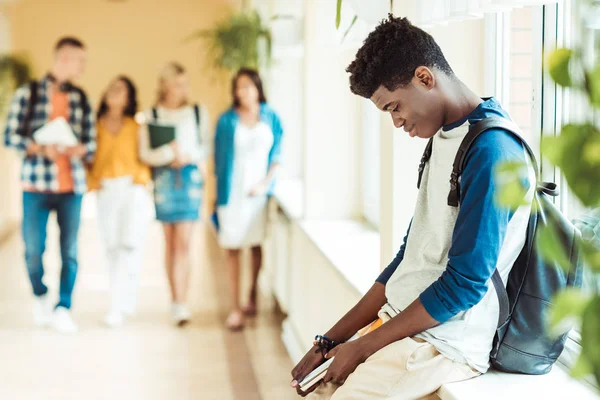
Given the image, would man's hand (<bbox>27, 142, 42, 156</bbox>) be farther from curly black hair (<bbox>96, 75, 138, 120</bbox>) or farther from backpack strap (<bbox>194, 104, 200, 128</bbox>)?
backpack strap (<bbox>194, 104, 200, 128</bbox>)

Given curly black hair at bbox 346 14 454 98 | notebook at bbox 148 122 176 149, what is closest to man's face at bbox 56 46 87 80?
notebook at bbox 148 122 176 149

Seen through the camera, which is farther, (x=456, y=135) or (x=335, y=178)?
(x=335, y=178)

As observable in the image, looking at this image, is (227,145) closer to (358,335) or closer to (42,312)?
(42,312)

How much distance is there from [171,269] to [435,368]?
3.56m

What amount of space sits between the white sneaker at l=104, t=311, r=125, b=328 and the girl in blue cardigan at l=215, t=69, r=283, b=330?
0.71 m

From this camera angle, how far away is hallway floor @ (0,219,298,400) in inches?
148

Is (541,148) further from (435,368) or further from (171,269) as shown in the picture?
(171,269)

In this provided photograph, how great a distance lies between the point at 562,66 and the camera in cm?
73

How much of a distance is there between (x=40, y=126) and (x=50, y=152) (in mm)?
188

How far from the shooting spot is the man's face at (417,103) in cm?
163

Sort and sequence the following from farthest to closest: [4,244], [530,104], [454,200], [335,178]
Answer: [4,244], [335,178], [530,104], [454,200]

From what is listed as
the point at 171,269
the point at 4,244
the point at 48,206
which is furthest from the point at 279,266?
the point at 4,244

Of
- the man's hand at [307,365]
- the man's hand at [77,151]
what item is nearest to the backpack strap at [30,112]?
the man's hand at [77,151]

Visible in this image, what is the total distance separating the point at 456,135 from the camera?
64.7 inches
